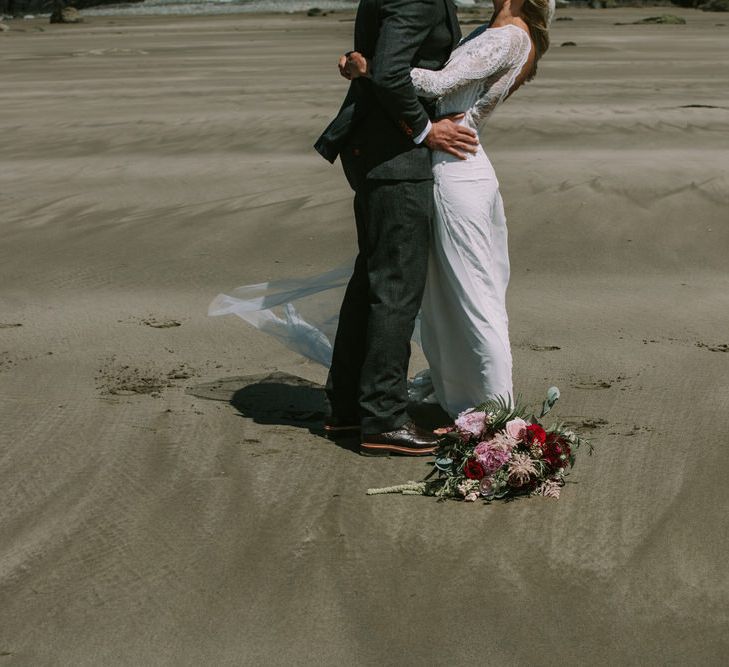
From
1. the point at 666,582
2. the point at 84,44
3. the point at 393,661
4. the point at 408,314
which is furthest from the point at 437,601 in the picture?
the point at 84,44

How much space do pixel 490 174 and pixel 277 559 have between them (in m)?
1.54

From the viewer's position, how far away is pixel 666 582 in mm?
3467

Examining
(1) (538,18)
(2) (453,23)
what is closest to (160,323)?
(2) (453,23)

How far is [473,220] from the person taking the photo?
4262mm

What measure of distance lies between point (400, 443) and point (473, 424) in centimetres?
36

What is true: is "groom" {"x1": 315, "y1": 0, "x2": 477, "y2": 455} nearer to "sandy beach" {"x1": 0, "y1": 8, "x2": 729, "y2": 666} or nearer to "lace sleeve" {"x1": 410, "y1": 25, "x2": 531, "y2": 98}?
"lace sleeve" {"x1": 410, "y1": 25, "x2": 531, "y2": 98}

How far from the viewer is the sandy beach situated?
10.7ft

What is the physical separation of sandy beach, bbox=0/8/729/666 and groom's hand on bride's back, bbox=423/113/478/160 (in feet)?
3.49

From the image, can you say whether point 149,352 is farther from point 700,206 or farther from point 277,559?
point 700,206

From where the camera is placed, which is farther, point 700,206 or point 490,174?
point 700,206

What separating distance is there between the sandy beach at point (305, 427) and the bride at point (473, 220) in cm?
40

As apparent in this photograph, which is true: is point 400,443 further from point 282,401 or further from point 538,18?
point 538,18

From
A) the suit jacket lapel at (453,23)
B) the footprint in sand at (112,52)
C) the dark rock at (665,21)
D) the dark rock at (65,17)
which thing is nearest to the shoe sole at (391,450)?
the suit jacket lapel at (453,23)

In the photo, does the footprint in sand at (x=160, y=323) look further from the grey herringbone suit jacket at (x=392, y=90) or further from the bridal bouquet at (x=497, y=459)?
the bridal bouquet at (x=497, y=459)
